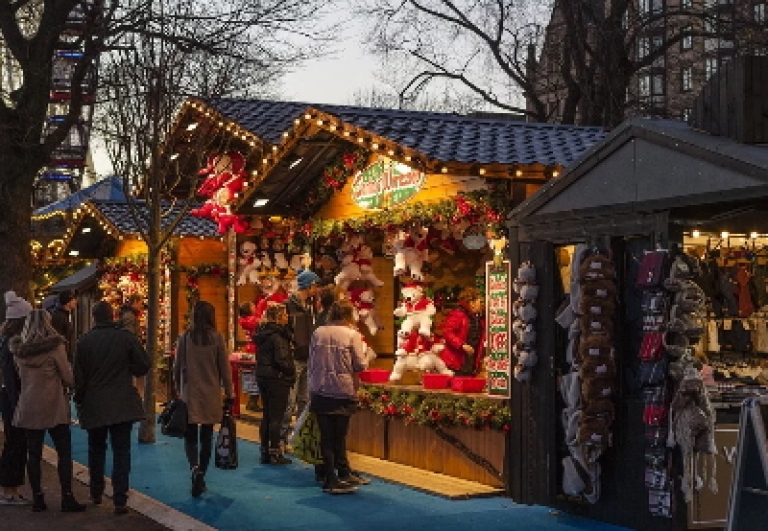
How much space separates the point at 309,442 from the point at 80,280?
1830 cm

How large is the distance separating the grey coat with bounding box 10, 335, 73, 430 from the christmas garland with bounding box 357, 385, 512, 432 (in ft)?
11.7

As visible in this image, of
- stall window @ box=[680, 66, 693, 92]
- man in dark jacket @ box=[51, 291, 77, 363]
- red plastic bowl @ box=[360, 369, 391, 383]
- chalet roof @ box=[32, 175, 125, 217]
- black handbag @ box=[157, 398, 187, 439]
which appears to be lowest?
black handbag @ box=[157, 398, 187, 439]

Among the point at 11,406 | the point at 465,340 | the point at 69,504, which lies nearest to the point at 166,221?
the point at 465,340

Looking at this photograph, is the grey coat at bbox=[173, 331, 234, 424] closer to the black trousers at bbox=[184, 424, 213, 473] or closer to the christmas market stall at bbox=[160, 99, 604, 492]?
the black trousers at bbox=[184, 424, 213, 473]

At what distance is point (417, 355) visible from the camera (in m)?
13.2

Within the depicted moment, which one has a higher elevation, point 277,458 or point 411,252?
point 411,252

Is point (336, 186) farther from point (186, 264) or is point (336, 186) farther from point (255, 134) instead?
point (186, 264)

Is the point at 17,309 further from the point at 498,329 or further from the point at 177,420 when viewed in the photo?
the point at 498,329

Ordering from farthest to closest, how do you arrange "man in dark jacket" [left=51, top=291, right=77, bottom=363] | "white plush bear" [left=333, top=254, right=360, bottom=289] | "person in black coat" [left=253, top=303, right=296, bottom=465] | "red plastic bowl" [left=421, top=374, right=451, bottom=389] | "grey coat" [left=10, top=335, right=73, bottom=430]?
"white plush bear" [left=333, top=254, right=360, bottom=289]
"man in dark jacket" [left=51, top=291, right=77, bottom=363]
"person in black coat" [left=253, top=303, right=296, bottom=465]
"red plastic bowl" [left=421, top=374, right=451, bottom=389]
"grey coat" [left=10, top=335, right=73, bottom=430]

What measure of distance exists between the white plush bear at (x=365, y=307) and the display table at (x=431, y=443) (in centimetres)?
147

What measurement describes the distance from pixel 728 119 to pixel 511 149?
10.7 feet

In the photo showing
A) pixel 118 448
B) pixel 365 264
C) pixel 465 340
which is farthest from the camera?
pixel 365 264

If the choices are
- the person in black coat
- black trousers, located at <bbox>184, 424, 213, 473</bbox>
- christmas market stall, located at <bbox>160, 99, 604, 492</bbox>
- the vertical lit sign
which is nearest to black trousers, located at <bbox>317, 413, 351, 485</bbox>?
black trousers, located at <bbox>184, 424, 213, 473</bbox>

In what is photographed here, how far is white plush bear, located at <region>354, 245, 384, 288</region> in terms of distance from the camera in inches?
596
